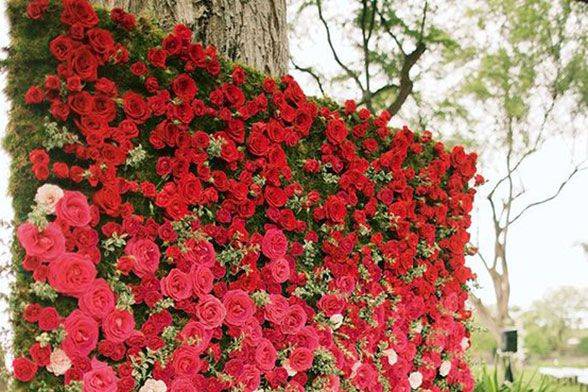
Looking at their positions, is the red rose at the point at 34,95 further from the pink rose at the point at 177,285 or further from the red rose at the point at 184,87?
the pink rose at the point at 177,285

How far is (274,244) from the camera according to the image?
Answer: 3.71 meters

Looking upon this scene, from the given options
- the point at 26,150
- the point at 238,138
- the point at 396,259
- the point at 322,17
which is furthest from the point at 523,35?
the point at 26,150

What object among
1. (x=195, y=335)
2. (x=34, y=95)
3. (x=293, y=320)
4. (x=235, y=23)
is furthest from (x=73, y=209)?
(x=235, y=23)

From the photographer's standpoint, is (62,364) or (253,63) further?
(253,63)

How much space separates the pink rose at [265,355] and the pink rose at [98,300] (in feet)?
3.05

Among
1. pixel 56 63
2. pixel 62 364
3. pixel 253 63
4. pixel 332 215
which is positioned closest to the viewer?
pixel 62 364

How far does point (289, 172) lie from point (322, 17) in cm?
1019

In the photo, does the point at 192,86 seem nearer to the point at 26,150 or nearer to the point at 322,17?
the point at 26,150

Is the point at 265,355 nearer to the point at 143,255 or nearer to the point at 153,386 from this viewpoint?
the point at 153,386

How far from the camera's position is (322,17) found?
13375 mm

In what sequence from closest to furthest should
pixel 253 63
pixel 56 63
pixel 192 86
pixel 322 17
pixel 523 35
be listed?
1. pixel 56 63
2. pixel 192 86
3. pixel 253 63
4. pixel 322 17
5. pixel 523 35

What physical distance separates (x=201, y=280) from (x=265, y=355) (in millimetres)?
620

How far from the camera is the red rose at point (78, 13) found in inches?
121

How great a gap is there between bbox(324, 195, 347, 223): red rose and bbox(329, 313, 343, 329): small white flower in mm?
615
